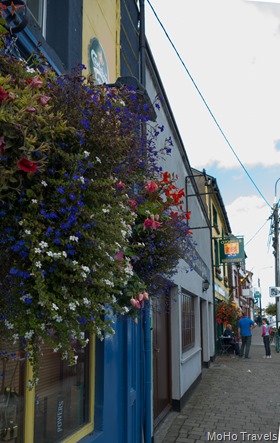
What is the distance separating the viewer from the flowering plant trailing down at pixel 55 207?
1.89 m

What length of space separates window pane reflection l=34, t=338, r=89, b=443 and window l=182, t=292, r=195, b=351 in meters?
5.52

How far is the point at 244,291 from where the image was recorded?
3984cm

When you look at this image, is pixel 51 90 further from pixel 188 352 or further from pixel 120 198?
pixel 188 352

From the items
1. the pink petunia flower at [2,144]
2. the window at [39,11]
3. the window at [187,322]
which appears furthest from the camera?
the window at [187,322]

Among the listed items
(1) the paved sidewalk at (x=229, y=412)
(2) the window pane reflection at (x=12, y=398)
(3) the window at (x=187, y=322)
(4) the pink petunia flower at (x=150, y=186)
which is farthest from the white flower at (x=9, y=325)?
(3) the window at (x=187, y=322)

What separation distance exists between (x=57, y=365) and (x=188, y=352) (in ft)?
21.3

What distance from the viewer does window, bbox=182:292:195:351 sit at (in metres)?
9.76

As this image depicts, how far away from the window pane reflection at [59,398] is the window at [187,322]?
5.52 m

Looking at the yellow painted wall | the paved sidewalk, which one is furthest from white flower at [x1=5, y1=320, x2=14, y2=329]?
the paved sidewalk

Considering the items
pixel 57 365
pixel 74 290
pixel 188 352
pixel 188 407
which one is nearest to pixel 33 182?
pixel 74 290

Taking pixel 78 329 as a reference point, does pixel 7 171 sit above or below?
above

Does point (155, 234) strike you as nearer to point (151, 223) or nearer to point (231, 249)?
point (151, 223)

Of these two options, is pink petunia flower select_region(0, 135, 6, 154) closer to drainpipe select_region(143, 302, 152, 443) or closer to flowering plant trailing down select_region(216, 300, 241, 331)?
drainpipe select_region(143, 302, 152, 443)

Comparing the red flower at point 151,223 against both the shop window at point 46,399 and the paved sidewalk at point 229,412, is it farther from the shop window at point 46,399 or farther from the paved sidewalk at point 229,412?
the paved sidewalk at point 229,412
